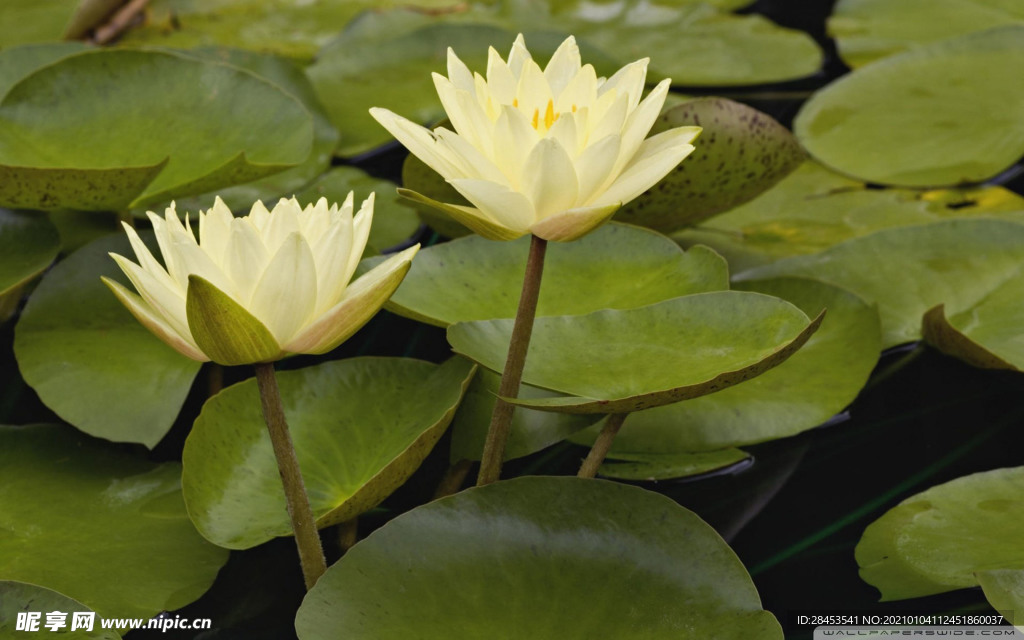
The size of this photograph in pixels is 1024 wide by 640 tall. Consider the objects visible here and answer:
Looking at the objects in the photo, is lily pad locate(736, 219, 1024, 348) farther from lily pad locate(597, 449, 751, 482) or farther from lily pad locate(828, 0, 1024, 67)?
lily pad locate(828, 0, 1024, 67)

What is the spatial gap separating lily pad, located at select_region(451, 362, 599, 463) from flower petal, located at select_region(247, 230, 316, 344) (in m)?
0.33

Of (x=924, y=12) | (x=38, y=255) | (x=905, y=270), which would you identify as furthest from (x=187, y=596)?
(x=924, y=12)

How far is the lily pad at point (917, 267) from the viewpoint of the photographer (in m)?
1.21

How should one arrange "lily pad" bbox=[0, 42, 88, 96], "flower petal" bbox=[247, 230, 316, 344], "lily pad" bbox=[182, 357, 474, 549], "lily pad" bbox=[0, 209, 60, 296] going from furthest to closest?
"lily pad" bbox=[0, 42, 88, 96] → "lily pad" bbox=[0, 209, 60, 296] → "lily pad" bbox=[182, 357, 474, 549] → "flower petal" bbox=[247, 230, 316, 344]

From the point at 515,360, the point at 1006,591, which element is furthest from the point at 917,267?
the point at 515,360

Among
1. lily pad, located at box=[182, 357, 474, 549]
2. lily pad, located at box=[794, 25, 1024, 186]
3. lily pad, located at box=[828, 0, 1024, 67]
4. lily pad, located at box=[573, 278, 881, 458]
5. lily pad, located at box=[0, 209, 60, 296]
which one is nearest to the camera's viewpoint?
lily pad, located at box=[182, 357, 474, 549]

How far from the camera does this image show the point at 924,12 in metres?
2.25

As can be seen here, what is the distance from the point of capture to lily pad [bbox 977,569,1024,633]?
79cm

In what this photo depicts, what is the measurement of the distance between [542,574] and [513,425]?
21 centimetres

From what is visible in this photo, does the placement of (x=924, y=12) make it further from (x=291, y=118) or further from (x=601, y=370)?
(x=601, y=370)

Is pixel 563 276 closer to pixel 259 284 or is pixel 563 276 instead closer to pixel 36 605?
pixel 259 284

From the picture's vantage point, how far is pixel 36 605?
0.80 m

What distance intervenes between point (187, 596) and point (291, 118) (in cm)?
75

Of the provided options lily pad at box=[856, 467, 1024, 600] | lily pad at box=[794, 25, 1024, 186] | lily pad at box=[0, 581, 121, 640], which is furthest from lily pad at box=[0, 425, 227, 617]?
lily pad at box=[794, 25, 1024, 186]
